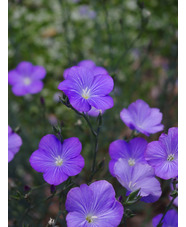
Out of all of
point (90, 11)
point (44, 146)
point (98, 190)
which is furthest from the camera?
point (90, 11)

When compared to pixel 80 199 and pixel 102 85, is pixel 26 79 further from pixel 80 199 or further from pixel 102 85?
pixel 80 199

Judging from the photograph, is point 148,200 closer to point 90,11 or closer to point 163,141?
point 163,141

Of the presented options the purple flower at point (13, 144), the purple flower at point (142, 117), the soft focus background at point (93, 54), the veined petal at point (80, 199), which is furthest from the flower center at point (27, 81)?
the veined petal at point (80, 199)

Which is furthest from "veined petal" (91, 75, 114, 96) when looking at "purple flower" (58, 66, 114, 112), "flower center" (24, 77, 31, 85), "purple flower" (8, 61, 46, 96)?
"flower center" (24, 77, 31, 85)

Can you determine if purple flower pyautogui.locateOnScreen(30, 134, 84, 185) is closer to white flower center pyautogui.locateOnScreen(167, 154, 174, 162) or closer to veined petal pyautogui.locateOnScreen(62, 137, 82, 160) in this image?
veined petal pyautogui.locateOnScreen(62, 137, 82, 160)

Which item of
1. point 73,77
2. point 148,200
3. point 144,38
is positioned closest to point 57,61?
point 144,38

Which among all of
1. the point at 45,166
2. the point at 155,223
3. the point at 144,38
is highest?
the point at 144,38

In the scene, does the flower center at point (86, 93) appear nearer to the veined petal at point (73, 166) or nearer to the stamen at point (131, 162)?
the veined petal at point (73, 166)

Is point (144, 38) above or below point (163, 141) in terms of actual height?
above
